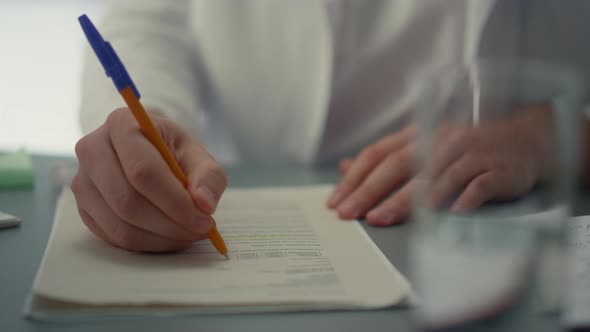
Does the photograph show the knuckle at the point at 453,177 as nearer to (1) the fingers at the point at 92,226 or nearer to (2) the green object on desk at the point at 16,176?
(1) the fingers at the point at 92,226

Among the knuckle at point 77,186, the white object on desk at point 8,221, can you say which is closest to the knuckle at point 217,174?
the knuckle at point 77,186

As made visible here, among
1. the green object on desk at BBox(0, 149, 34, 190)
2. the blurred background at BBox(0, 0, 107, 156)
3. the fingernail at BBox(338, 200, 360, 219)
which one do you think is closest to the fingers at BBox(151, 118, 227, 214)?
the fingernail at BBox(338, 200, 360, 219)

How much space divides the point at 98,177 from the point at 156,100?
0.30 m

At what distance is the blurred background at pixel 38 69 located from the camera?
1533mm

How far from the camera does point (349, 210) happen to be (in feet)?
1.81

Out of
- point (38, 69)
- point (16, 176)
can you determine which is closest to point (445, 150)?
point (16, 176)

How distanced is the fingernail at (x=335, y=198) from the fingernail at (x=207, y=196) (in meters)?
0.18

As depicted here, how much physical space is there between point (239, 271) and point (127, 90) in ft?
0.49

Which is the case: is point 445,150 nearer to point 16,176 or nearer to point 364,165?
point 364,165

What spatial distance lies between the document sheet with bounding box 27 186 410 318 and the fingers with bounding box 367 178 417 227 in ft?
0.07

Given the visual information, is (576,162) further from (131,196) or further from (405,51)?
(405,51)

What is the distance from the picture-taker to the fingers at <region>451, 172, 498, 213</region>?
288mm

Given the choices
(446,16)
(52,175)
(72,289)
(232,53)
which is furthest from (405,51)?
(72,289)

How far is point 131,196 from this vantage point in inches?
16.5
